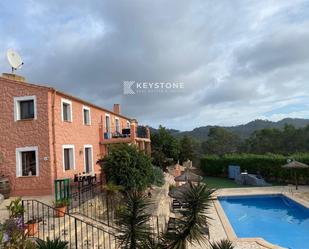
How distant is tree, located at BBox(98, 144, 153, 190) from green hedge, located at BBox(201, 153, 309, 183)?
55.3ft

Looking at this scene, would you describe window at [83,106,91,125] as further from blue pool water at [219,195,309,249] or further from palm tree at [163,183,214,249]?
palm tree at [163,183,214,249]

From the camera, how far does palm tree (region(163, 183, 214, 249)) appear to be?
13.5 feet

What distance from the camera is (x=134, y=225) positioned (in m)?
4.39

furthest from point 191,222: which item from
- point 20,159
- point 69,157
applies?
point 69,157

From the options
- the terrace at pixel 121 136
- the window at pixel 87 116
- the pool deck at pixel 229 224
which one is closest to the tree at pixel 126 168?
the pool deck at pixel 229 224

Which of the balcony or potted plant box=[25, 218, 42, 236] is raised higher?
the balcony

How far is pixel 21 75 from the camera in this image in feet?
65.2

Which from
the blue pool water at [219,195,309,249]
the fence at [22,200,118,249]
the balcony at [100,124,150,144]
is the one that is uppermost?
the balcony at [100,124,150,144]

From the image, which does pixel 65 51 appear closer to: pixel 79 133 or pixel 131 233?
pixel 79 133

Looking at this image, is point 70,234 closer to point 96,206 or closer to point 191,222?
point 96,206

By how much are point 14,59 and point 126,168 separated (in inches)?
389

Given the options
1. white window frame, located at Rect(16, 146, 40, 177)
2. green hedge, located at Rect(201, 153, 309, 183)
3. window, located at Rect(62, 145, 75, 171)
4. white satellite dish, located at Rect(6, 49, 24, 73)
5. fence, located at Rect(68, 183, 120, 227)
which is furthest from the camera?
green hedge, located at Rect(201, 153, 309, 183)

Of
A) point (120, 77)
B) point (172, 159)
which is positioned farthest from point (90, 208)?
point (172, 159)

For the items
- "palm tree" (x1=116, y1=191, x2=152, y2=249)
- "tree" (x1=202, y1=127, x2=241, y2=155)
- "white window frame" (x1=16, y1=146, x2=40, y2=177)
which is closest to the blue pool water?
"white window frame" (x1=16, y1=146, x2=40, y2=177)
